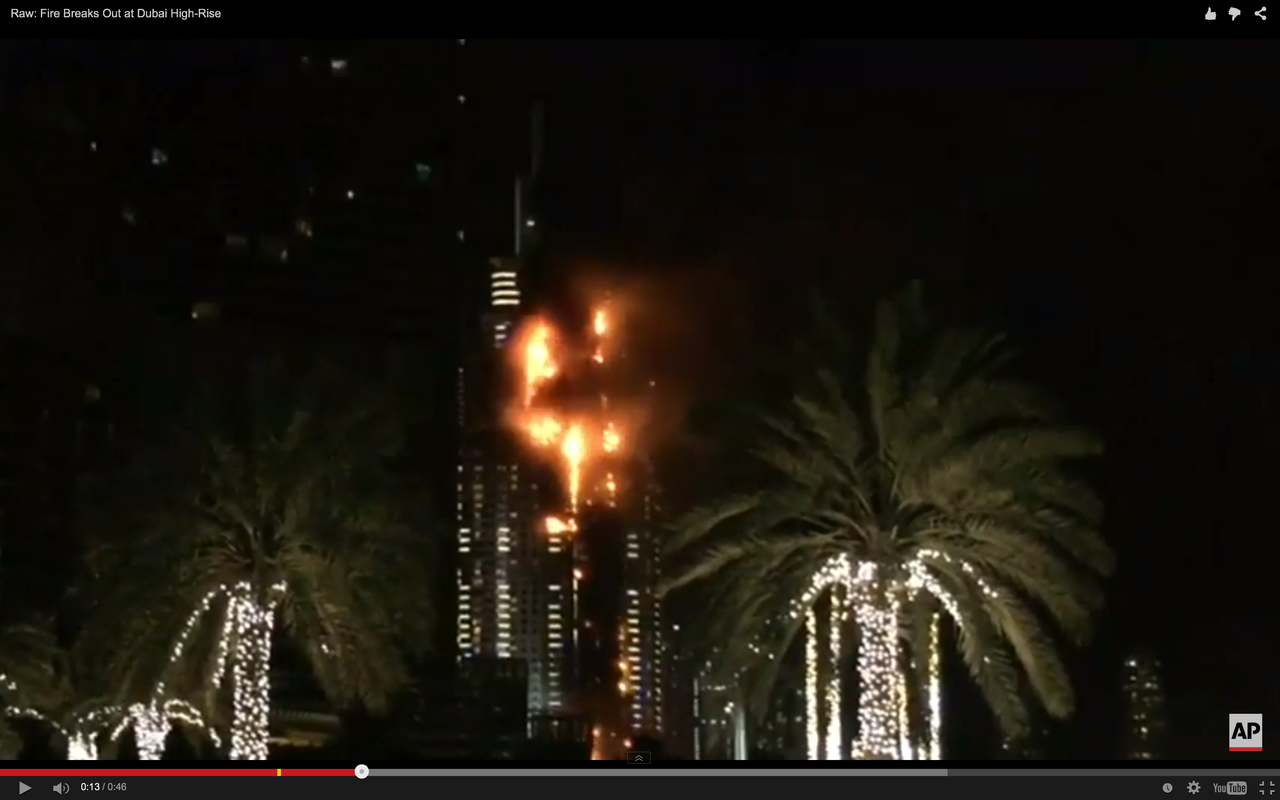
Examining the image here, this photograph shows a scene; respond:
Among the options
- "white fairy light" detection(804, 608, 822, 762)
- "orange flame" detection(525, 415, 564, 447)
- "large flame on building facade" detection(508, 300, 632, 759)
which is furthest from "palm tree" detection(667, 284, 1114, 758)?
"orange flame" detection(525, 415, 564, 447)

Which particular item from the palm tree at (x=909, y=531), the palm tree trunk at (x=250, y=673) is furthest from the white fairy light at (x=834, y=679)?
the palm tree trunk at (x=250, y=673)

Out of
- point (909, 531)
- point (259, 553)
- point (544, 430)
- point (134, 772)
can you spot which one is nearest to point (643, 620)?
point (544, 430)

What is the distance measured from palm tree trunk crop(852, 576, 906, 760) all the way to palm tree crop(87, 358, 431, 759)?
4934mm

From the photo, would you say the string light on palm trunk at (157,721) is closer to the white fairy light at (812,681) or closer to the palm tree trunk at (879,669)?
the white fairy light at (812,681)

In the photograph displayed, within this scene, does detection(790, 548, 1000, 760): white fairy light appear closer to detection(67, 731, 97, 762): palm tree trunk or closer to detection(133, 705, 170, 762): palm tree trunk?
detection(133, 705, 170, 762): palm tree trunk

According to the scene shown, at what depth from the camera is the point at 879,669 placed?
18516 millimetres

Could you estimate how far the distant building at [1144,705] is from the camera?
17750mm

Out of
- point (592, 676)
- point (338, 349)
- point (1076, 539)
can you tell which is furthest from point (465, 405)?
point (1076, 539)

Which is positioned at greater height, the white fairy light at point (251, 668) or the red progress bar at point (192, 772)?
the white fairy light at point (251, 668)

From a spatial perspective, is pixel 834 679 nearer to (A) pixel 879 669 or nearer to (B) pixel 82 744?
(A) pixel 879 669

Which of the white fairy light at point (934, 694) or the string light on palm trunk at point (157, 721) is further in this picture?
the string light on palm trunk at point (157, 721)

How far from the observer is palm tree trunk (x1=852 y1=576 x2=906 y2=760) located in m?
18.4

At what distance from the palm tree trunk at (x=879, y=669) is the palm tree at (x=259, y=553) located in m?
4.93

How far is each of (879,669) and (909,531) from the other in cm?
147
